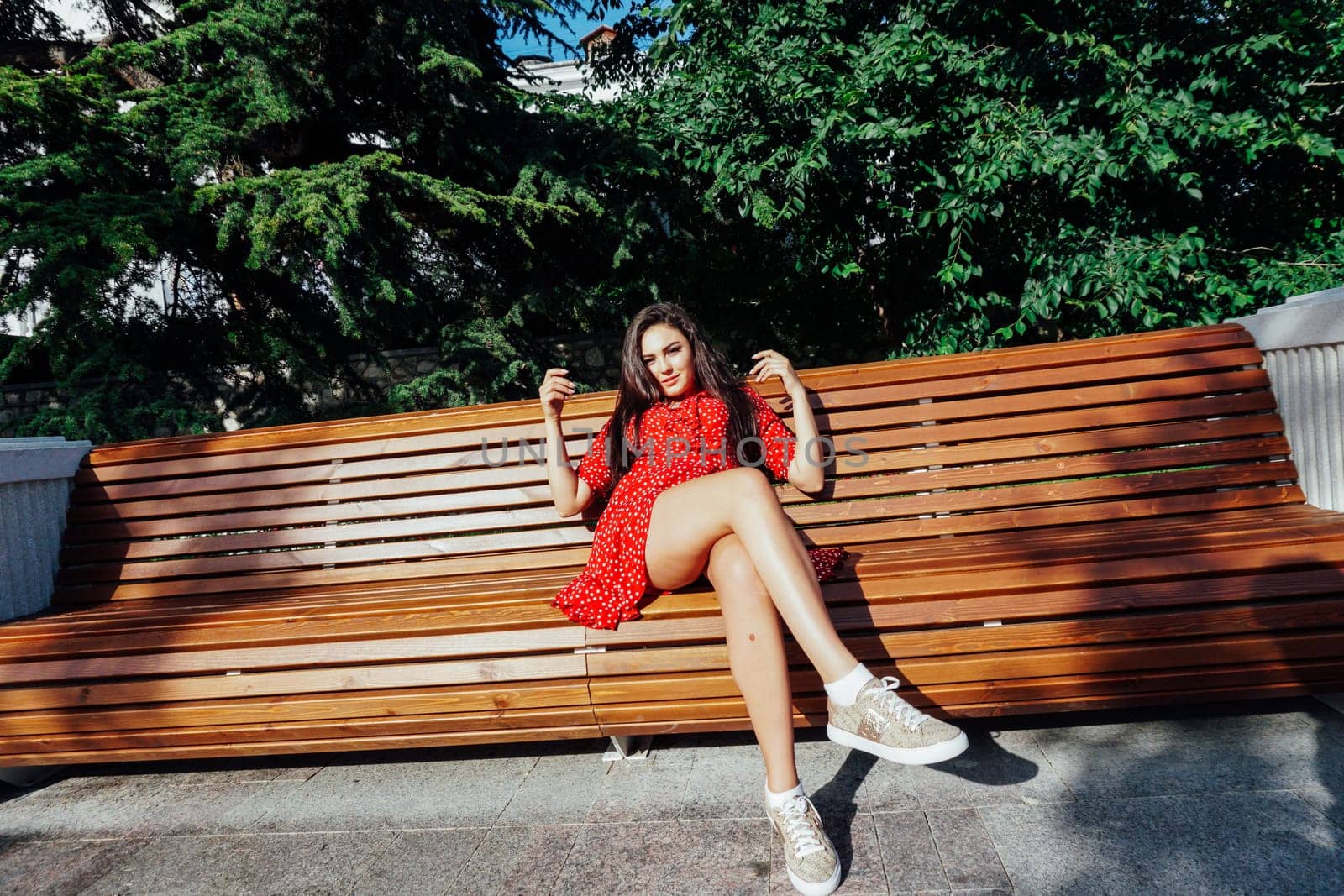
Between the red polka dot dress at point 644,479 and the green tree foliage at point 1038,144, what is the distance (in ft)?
7.81

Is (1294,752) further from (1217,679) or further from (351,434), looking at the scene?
(351,434)

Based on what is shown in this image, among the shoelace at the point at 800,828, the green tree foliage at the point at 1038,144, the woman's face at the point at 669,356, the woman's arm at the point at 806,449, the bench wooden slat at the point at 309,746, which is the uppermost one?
the green tree foliage at the point at 1038,144

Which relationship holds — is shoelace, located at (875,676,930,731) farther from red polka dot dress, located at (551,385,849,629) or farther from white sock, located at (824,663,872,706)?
red polka dot dress, located at (551,385,849,629)

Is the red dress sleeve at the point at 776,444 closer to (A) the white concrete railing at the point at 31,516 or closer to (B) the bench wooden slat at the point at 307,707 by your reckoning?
(B) the bench wooden slat at the point at 307,707

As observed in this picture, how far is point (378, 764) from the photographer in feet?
8.98

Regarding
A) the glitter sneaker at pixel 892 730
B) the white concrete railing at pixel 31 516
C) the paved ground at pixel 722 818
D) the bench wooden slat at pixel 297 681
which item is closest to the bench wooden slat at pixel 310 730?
the bench wooden slat at pixel 297 681

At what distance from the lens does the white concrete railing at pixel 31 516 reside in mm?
3176

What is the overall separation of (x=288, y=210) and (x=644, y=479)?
149 inches

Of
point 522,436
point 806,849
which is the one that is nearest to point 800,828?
point 806,849

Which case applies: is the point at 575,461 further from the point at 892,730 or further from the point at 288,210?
the point at 288,210

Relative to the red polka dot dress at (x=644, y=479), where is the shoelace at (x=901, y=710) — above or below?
below

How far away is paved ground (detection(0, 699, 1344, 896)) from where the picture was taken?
1.82 metres

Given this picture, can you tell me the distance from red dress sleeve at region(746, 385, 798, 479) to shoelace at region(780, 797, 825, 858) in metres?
1.16

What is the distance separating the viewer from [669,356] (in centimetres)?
278
